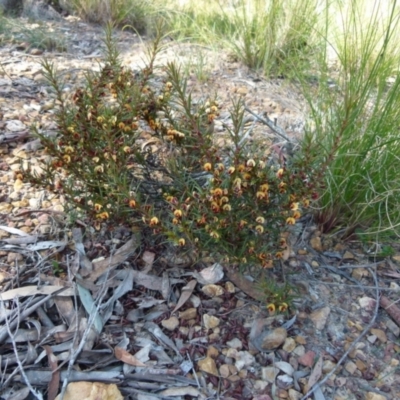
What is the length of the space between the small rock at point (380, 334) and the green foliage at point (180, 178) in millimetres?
443

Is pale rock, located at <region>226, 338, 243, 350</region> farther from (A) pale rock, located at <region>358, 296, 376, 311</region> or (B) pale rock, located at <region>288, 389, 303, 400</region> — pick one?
(A) pale rock, located at <region>358, 296, 376, 311</region>

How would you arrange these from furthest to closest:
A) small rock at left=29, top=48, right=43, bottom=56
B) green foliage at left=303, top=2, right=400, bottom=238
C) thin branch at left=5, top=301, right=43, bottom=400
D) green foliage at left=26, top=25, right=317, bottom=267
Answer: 1. small rock at left=29, top=48, right=43, bottom=56
2. green foliage at left=303, top=2, right=400, bottom=238
3. green foliage at left=26, top=25, right=317, bottom=267
4. thin branch at left=5, top=301, right=43, bottom=400

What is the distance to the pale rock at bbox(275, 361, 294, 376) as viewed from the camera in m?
1.61

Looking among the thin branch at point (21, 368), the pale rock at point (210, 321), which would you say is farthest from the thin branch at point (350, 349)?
the thin branch at point (21, 368)

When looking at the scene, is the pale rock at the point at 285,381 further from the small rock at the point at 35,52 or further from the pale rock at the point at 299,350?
the small rock at the point at 35,52

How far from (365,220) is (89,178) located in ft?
3.60

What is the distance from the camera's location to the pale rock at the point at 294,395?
1548 millimetres

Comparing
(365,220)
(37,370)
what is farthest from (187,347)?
(365,220)

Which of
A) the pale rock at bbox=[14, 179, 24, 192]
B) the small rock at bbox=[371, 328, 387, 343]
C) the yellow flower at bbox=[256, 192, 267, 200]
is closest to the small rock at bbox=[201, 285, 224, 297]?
the yellow flower at bbox=[256, 192, 267, 200]

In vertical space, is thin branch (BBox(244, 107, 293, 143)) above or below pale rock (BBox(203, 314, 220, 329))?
above

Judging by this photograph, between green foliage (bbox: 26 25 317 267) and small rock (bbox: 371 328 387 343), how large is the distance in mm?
443

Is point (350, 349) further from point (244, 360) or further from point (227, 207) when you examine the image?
point (227, 207)

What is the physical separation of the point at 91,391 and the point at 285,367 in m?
Result: 0.62

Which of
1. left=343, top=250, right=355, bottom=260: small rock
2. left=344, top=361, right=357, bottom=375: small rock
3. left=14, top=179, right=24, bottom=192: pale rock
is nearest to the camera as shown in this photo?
left=344, top=361, right=357, bottom=375: small rock
